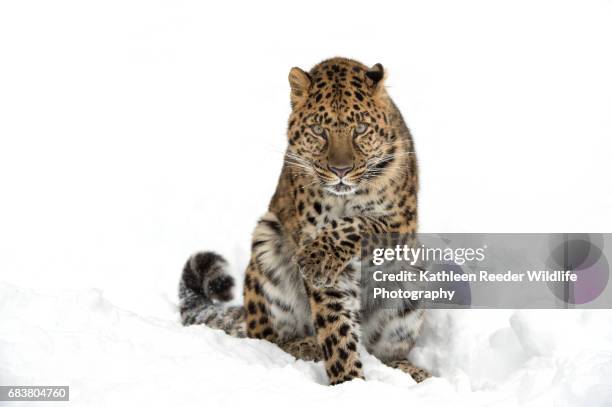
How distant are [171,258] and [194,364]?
16.3ft

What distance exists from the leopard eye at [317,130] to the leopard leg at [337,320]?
3.71ft

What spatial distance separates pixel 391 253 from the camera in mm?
8547

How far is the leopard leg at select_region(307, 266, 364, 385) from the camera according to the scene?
8336 mm

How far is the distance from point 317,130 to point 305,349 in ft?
6.69

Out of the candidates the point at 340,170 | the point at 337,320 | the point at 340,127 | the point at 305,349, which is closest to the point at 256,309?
the point at 305,349

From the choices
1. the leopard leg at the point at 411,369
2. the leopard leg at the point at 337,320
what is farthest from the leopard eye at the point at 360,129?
the leopard leg at the point at 411,369

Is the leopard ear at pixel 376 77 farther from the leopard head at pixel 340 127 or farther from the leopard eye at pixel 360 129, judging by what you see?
the leopard eye at pixel 360 129

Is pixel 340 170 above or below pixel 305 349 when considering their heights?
above

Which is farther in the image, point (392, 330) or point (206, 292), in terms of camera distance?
point (206, 292)

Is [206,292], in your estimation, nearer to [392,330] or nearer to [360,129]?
[392,330]

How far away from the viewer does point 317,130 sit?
837 centimetres

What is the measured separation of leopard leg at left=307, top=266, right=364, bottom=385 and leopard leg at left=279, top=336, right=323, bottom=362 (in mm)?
605

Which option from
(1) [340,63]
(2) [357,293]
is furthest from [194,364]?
(1) [340,63]

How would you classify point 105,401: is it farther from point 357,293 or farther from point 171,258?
point 171,258
